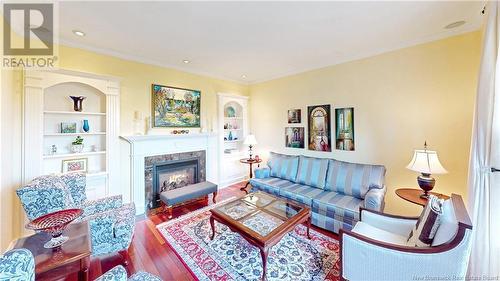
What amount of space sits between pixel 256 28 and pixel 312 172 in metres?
Result: 2.51

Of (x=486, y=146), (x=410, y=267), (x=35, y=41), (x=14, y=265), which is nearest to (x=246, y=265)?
(x=410, y=267)

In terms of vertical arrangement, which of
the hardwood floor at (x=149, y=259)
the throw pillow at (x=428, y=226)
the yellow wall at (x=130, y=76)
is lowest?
the hardwood floor at (x=149, y=259)

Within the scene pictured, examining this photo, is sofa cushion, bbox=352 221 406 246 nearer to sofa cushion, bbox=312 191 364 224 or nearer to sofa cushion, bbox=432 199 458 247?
sofa cushion, bbox=432 199 458 247

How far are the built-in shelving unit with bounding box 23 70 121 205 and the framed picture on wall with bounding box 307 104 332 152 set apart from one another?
11.8 ft

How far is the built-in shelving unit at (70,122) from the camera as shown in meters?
2.42

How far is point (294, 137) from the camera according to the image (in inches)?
169

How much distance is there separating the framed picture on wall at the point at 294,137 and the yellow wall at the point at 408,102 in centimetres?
43

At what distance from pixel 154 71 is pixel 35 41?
4.91 ft

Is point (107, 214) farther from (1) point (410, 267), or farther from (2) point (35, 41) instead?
(1) point (410, 267)

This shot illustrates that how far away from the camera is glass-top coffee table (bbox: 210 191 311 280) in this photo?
6.28 feet

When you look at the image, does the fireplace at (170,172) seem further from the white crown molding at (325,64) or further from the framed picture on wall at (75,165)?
the white crown molding at (325,64)

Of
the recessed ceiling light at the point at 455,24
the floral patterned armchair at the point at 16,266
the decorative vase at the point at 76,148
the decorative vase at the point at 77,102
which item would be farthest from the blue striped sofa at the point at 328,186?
the decorative vase at the point at 77,102

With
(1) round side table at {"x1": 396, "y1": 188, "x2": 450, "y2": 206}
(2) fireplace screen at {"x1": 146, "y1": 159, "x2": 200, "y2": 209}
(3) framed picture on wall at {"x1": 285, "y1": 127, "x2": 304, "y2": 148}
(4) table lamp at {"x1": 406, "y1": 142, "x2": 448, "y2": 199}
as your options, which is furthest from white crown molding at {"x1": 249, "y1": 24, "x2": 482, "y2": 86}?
(2) fireplace screen at {"x1": 146, "y1": 159, "x2": 200, "y2": 209}

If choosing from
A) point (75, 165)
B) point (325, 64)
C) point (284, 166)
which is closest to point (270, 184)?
point (284, 166)
